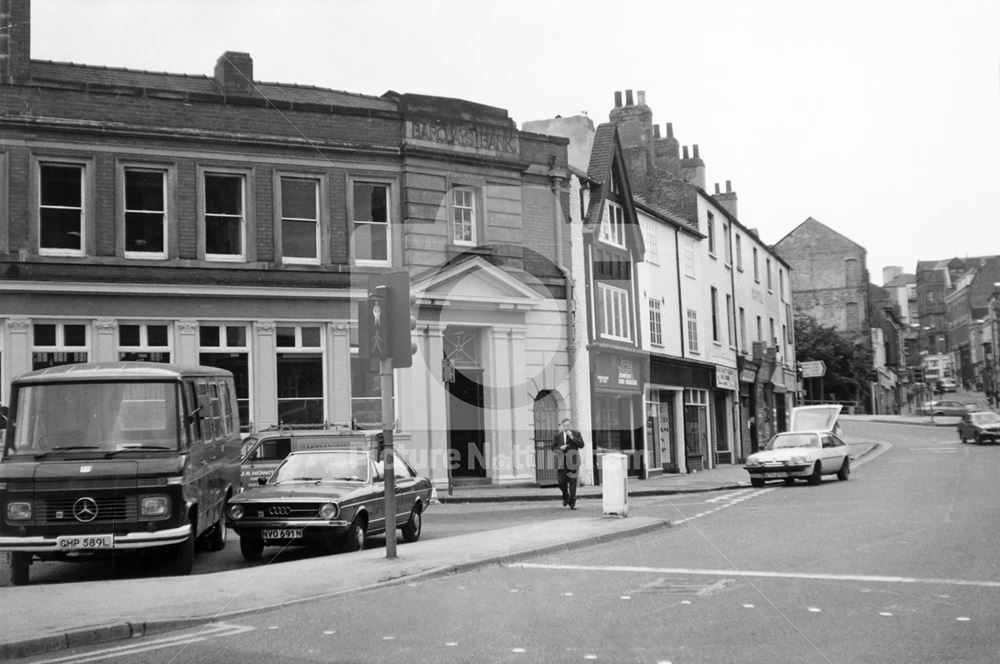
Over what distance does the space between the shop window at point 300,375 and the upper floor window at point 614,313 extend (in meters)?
9.67

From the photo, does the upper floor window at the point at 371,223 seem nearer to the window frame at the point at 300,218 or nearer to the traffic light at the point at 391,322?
the window frame at the point at 300,218

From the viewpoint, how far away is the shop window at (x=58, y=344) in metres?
23.2

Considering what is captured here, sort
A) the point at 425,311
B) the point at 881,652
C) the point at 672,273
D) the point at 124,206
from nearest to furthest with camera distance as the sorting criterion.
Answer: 1. the point at 881,652
2. the point at 124,206
3. the point at 425,311
4. the point at 672,273

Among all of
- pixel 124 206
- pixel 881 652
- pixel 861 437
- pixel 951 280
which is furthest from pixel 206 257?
pixel 951 280

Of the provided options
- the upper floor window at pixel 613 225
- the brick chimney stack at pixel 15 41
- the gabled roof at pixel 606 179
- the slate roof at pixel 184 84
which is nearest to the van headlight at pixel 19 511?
the slate roof at pixel 184 84

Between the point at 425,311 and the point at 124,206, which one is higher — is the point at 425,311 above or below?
below

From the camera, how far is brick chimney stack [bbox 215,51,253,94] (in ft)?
90.7

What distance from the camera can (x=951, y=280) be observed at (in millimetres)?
157375

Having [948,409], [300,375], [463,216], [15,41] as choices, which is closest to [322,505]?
[300,375]

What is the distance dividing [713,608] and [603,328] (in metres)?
23.2

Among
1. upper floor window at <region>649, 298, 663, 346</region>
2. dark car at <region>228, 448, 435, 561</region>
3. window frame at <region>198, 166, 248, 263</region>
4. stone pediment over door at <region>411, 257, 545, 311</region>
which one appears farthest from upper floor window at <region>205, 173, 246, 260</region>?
upper floor window at <region>649, 298, 663, 346</region>

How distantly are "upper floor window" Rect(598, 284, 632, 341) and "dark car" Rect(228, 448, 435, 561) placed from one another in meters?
17.1

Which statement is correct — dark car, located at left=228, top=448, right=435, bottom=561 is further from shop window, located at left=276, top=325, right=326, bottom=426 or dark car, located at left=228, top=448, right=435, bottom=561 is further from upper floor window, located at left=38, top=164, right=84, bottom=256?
upper floor window, located at left=38, top=164, right=84, bottom=256

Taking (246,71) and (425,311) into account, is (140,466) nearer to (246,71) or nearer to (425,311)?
(425,311)
